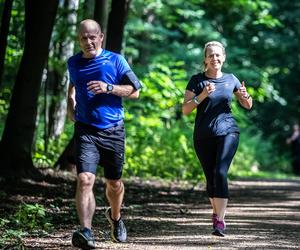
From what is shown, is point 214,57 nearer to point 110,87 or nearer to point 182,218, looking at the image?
point 110,87

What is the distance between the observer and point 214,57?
930cm

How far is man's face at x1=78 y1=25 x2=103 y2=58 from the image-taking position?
Result: 8.00 metres

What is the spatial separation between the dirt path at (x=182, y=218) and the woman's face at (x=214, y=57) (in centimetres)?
183

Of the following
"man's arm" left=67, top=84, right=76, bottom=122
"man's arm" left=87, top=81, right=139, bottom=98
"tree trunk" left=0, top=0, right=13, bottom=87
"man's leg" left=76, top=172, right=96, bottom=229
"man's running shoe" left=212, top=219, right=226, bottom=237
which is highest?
"tree trunk" left=0, top=0, right=13, bottom=87

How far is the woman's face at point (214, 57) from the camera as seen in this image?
9.31m

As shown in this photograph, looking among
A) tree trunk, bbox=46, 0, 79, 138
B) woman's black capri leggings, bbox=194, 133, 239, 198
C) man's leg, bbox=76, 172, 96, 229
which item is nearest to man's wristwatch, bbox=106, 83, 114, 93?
man's leg, bbox=76, 172, 96, 229

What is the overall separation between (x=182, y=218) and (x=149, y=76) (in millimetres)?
12126

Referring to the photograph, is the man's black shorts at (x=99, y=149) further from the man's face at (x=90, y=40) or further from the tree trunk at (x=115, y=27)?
the tree trunk at (x=115, y=27)

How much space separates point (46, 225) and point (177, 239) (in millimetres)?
1723

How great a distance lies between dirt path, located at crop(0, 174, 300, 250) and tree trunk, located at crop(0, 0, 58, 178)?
0.94 m

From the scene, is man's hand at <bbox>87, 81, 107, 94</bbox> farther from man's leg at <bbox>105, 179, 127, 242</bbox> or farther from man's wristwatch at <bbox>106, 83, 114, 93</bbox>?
man's leg at <bbox>105, 179, 127, 242</bbox>

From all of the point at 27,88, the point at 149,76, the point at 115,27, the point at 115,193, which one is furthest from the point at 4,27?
the point at 149,76

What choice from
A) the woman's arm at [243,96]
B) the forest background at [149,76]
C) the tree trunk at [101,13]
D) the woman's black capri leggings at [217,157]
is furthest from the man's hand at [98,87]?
the tree trunk at [101,13]

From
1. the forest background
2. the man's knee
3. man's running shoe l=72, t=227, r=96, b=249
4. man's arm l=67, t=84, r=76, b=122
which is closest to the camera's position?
man's running shoe l=72, t=227, r=96, b=249
